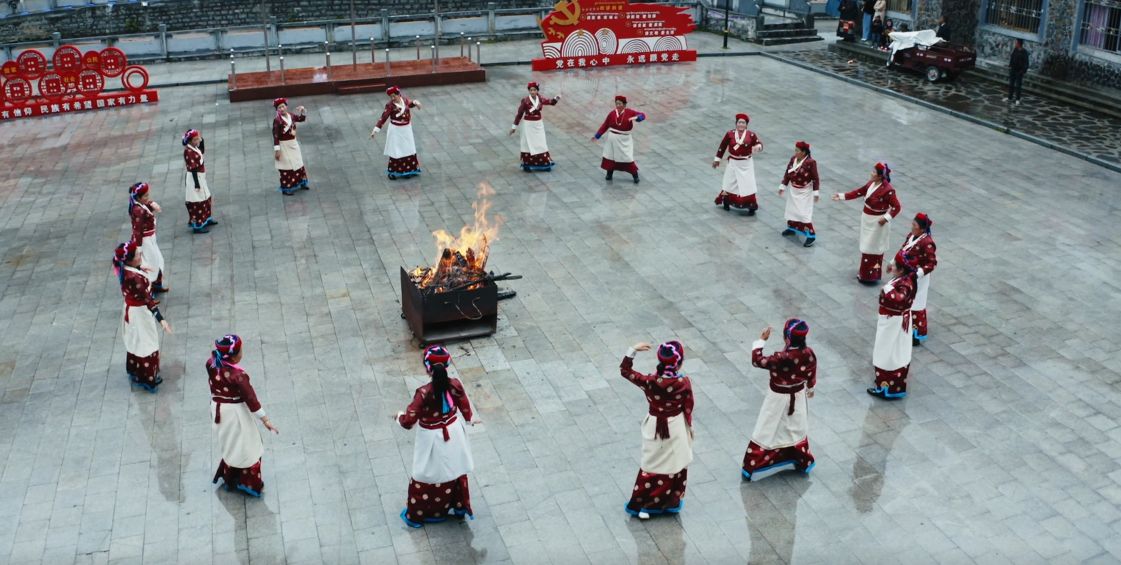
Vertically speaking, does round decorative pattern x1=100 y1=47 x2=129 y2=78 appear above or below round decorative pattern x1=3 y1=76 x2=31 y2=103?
above

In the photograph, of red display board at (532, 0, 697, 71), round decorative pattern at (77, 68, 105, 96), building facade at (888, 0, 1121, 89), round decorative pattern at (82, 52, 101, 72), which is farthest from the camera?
red display board at (532, 0, 697, 71)

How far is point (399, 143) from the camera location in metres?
16.3

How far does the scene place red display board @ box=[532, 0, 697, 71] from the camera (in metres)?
24.1

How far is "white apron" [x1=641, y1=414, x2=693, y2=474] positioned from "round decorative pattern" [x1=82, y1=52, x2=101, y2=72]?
1697 centimetres

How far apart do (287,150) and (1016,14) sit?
16948mm

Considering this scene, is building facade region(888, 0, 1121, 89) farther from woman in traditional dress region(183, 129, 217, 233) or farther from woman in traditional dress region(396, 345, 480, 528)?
woman in traditional dress region(396, 345, 480, 528)

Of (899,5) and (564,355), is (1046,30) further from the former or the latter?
(564,355)

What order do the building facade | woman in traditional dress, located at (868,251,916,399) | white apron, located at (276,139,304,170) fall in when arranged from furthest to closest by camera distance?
the building facade, white apron, located at (276,139,304,170), woman in traditional dress, located at (868,251,916,399)

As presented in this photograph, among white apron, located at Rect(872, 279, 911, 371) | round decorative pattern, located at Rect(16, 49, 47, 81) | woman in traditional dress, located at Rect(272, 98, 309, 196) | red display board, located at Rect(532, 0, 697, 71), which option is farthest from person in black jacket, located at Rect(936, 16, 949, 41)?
round decorative pattern, located at Rect(16, 49, 47, 81)

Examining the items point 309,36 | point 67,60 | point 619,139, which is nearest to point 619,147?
point 619,139

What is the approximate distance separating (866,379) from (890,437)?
1.14 meters

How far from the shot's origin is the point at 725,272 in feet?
43.1

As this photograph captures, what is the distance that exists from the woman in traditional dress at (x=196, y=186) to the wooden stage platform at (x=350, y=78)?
7661mm

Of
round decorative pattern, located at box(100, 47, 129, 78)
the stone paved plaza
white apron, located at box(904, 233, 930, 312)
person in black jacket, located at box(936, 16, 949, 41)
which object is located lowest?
the stone paved plaza
